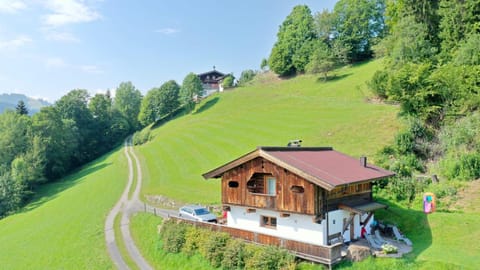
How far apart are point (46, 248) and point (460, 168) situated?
36713mm

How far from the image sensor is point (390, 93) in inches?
1699

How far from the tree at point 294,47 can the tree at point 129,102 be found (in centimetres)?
4799

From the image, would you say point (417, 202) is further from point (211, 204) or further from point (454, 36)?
point (454, 36)

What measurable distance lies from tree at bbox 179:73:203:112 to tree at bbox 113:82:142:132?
28.0 metres

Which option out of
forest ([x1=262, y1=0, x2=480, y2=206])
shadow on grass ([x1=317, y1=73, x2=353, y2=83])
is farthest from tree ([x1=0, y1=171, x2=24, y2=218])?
shadow on grass ([x1=317, y1=73, x2=353, y2=83])

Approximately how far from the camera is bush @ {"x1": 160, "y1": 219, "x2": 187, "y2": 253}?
2536 centimetres

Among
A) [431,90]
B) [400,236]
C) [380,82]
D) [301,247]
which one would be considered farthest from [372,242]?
[380,82]

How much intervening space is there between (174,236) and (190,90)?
234 feet

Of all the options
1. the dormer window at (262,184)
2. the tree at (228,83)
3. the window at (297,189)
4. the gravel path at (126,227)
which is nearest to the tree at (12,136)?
the gravel path at (126,227)

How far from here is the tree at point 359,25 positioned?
91688 mm

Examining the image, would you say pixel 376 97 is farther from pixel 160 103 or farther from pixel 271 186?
pixel 160 103

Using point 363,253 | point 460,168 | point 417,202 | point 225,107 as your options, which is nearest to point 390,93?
point 460,168

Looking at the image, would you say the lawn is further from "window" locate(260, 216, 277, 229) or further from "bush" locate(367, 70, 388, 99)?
"bush" locate(367, 70, 388, 99)

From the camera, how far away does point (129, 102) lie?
124 meters
